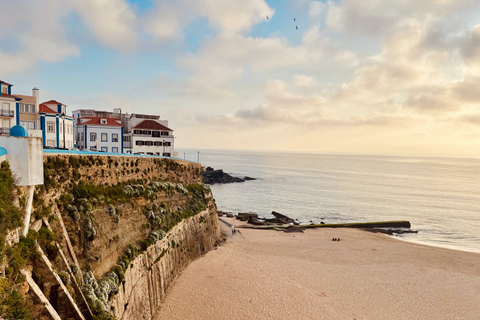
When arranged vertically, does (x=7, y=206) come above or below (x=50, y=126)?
below

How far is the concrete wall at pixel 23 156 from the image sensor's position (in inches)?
494

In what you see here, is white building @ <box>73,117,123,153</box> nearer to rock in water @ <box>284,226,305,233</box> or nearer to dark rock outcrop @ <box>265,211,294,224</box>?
rock in water @ <box>284,226,305,233</box>

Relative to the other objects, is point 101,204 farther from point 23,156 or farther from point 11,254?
point 11,254

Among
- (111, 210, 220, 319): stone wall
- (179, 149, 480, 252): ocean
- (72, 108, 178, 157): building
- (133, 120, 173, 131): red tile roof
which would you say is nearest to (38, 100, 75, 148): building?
(72, 108, 178, 157): building

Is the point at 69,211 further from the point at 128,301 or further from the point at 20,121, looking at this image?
the point at 20,121

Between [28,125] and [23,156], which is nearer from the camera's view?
[23,156]

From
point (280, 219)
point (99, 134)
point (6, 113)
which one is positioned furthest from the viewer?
point (280, 219)

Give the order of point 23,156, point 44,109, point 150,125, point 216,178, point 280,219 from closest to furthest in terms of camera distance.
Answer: point 23,156
point 44,109
point 150,125
point 280,219
point 216,178

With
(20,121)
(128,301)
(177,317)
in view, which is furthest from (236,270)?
(20,121)

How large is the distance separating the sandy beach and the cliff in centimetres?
338

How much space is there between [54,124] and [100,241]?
22763mm

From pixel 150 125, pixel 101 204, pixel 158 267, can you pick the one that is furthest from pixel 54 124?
pixel 158 267

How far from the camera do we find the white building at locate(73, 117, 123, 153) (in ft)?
139

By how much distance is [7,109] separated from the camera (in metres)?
29.1
